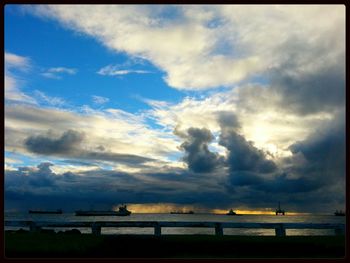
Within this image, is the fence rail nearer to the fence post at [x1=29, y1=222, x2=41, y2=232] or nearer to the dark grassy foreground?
the fence post at [x1=29, y1=222, x2=41, y2=232]

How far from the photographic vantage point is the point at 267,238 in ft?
64.3

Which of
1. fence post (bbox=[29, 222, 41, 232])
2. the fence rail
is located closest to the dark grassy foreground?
the fence rail

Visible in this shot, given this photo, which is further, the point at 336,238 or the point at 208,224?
the point at 208,224

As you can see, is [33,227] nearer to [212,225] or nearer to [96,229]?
[96,229]

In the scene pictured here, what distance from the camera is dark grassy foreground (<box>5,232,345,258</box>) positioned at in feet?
55.1

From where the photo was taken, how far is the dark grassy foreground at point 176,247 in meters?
16.8

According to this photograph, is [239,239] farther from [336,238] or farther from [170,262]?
[170,262]

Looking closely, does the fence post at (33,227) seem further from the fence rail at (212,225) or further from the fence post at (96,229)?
the fence post at (96,229)

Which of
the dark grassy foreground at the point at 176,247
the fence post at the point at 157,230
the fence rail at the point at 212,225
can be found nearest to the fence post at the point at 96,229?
the fence rail at the point at 212,225

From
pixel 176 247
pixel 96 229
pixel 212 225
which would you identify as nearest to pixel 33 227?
pixel 96 229

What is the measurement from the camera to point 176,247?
18047mm

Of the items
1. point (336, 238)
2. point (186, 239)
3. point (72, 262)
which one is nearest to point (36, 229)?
point (186, 239)
